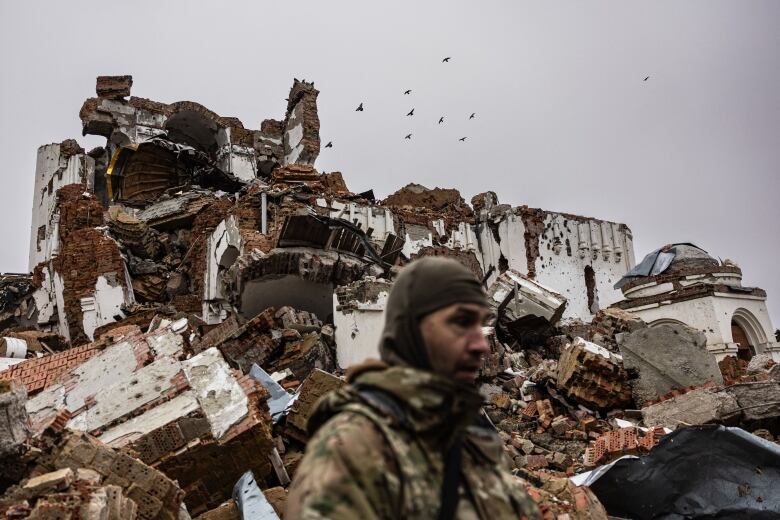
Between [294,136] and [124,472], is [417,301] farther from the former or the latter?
[294,136]

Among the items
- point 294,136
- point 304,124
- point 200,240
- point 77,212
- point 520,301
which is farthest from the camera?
point 294,136

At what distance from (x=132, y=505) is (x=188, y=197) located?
18033mm

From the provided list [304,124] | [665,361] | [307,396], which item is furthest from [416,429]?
[304,124]

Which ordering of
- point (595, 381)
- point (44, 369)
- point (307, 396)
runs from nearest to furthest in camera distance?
Result: point (307, 396)
point (44, 369)
point (595, 381)

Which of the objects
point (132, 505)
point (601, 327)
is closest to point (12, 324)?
point (601, 327)

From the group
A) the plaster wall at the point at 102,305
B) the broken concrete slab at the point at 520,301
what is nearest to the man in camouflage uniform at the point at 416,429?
the broken concrete slab at the point at 520,301

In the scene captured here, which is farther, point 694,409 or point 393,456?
point 694,409

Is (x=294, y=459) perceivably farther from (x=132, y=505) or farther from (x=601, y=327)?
(x=601, y=327)

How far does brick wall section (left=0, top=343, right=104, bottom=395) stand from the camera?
6770 mm

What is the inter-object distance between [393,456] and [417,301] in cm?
38

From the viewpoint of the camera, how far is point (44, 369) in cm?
704

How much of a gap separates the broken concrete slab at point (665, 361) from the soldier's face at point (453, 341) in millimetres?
8417

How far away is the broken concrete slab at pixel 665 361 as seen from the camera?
919 cm

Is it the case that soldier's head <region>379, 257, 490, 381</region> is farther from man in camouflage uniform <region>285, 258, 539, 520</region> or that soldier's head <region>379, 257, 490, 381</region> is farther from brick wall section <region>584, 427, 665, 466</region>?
brick wall section <region>584, 427, 665, 466</region>
